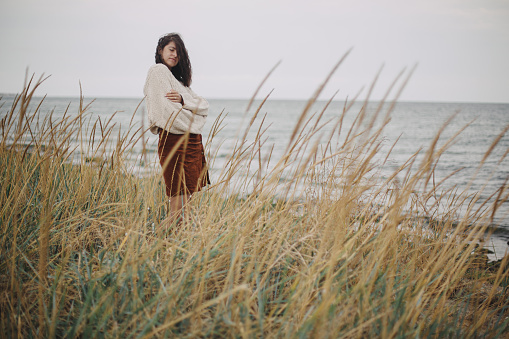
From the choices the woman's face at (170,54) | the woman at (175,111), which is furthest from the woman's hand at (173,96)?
the woman's face at (170,54)

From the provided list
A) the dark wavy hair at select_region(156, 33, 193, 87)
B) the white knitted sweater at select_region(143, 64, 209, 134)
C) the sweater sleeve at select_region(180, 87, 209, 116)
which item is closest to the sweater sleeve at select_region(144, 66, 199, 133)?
the white knitted sweater at select_region(143, 64, 209, 134)

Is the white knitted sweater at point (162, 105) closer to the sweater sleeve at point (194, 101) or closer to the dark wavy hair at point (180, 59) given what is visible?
the sweater sleeve at point (194, 101)

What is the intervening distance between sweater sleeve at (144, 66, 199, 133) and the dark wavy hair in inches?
11.3

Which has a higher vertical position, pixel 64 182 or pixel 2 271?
pixel 64 182

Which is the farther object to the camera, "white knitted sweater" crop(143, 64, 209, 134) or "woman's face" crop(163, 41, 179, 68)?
"woman's face" crop(163, 41, 179, 68)

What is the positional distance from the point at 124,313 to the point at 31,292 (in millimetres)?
418

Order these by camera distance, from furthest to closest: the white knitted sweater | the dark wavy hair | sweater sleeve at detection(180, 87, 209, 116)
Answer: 1. the dark wavy hair
2. sweater sleeve at detection(180, 87, 209, 116)
3. the white knitted sweater

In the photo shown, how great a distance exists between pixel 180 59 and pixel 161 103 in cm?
50

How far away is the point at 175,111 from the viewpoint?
2.02 metres

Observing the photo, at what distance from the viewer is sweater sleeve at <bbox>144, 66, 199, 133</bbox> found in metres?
2.08

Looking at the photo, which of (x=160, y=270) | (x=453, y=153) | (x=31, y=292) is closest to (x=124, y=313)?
(x=160, y=270)

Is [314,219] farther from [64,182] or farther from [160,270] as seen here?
[64,182]

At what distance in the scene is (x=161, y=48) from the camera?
2361 millimetres

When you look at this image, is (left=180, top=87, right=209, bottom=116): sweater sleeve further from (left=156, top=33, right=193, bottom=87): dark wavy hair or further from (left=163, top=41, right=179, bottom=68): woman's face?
(left=163, top=41, right=179, bottom=68): woman's face
